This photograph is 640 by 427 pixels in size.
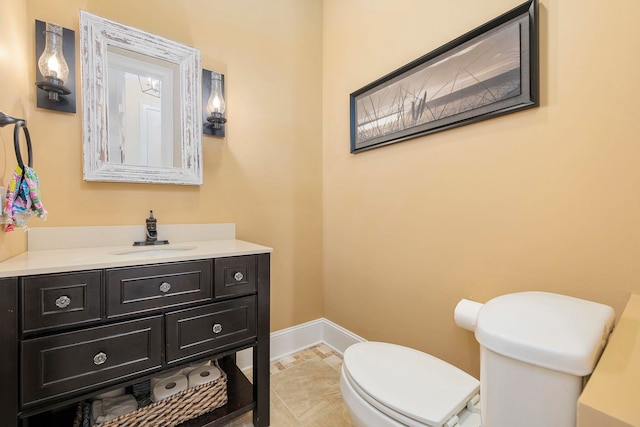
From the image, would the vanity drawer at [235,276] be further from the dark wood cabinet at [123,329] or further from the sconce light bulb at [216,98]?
the sconce light bulb at [216,98]

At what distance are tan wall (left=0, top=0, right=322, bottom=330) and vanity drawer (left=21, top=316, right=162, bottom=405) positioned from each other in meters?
0.64

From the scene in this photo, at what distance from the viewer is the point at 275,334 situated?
191 centimetres

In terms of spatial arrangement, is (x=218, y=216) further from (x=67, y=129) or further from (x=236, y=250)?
(x=67, y=129)

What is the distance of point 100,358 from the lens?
0.95 metres

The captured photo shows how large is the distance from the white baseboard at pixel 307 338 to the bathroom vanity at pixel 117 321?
532 millimetres

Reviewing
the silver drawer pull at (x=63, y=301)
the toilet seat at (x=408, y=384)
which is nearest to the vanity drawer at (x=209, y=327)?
the silver drawer pull at (x=63, y=301)

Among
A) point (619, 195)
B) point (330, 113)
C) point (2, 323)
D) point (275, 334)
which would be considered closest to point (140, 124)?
point (2, 323)

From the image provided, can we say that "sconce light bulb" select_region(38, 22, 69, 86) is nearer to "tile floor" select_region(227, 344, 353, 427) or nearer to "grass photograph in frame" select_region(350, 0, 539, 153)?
"grass photograph in frame" select_region(350, 0, 539, 153)

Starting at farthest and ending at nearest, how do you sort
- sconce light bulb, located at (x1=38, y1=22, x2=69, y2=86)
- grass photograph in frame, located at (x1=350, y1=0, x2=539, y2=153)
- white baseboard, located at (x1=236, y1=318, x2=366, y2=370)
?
white baseboard, located at (x1=236, y1=318, x2=366, y2=370), sconce light bulb, located at (x1=38, y1=22, x2=69, y2=86), grass photograph in frame, located at (x1=350, y1=0, x2=539, y2=153)

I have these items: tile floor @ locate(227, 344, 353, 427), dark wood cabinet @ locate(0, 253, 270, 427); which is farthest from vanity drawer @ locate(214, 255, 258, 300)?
tile floor @ locate(227, 344, 353, 427)

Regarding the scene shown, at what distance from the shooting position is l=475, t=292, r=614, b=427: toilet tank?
50 centimetres

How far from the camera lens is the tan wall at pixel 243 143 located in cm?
127

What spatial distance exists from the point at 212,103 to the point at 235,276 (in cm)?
104

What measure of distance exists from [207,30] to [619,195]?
2.11 m
